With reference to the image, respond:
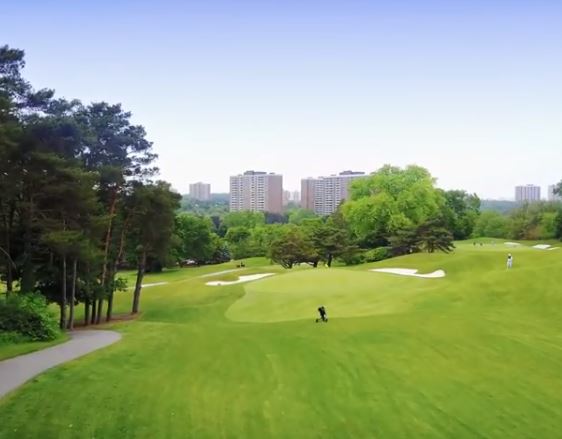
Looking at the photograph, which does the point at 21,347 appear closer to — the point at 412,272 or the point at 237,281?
the point at 237,281

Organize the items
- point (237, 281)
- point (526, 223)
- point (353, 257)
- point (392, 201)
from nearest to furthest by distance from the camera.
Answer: point (237, 281) < point (353, 257) < point (392, 201) < point (526, 223)

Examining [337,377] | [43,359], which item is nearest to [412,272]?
[337,377]

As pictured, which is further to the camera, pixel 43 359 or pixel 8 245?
pixel 8 245

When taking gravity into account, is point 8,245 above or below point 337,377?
above

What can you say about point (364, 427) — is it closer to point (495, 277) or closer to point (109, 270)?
point (495, 277)

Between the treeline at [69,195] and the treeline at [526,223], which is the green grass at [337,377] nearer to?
the treeline at [69,195]

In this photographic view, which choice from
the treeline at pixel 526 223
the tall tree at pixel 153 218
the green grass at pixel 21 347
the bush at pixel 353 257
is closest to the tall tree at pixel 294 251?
the bush at pixel 353 257

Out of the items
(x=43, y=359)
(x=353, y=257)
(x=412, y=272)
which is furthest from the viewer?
(x=353, y=257)
